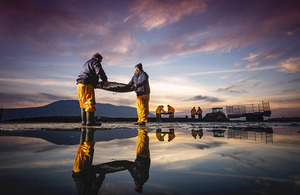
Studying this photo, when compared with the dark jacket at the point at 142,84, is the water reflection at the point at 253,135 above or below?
below

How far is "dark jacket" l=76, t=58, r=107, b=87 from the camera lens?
4.40 meters

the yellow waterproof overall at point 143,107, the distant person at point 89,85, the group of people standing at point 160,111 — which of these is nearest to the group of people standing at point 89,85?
the distant person at point 89,85

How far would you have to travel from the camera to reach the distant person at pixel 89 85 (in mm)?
4309

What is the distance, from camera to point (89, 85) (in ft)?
14.4

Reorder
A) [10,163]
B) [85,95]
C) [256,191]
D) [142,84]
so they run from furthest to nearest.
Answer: [142,84]
[85,95]
[10,163]
[256,191]

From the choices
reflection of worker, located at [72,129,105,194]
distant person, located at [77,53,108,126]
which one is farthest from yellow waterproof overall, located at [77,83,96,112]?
reflection of worker, located at [72,129,105,194]

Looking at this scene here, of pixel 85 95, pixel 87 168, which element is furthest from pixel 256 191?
pixel 85 95

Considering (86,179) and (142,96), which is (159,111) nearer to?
(142,96)

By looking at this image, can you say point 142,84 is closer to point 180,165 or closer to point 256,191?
point 180,165

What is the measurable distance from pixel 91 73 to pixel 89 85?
1.16ft

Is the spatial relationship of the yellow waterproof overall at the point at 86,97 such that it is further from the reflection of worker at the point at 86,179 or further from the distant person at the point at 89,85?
the reflection of worker at the point at 86,179

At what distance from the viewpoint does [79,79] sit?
4.41 meters

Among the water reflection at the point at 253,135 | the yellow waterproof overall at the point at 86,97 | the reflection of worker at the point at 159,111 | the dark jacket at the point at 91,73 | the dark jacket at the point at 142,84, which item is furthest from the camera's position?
the reflection of worker at the point at 159,111

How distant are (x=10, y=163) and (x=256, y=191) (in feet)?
4.20
